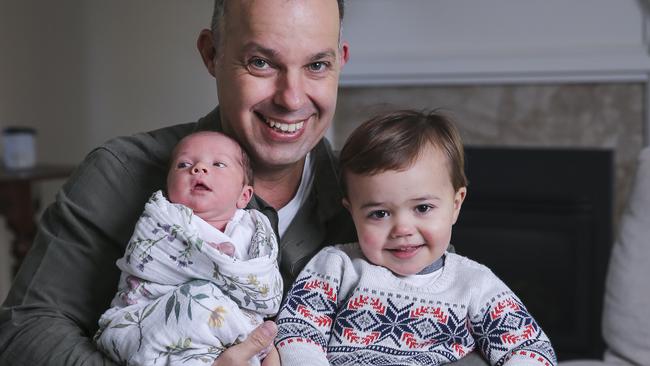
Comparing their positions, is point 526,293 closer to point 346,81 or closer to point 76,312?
point 346,81

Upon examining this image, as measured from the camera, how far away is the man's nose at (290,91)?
1401 mm

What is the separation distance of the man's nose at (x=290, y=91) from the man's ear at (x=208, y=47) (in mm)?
192

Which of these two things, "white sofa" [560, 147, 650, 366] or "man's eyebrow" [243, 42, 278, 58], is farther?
"white sofa" [560, 147, 650, 366]

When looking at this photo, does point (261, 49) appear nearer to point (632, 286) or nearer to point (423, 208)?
point (423, 208)

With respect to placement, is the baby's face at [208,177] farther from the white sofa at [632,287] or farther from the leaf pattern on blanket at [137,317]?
the white sofa at [632,287]

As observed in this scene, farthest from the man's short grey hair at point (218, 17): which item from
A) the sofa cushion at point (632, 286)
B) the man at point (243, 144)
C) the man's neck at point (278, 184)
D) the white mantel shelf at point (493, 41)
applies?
the white mantel shelf at point (493, 41)

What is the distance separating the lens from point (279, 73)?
1.43 meters

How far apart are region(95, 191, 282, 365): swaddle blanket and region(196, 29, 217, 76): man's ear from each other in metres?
0.41

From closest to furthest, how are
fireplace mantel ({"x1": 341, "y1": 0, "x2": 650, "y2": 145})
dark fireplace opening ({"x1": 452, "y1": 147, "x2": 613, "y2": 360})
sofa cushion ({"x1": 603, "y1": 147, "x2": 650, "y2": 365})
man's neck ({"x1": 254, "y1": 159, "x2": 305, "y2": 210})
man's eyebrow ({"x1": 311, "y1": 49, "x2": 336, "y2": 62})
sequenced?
man's eyebrow ({"x1": 311, "y1": 49, "x2": 336, "y2": 62}) < man's neck ({"x1": 254, "y1": 159, "x2": 305, "y2": 210}) < sofa cushion ({"x1": 603, "y1": 147, "x2": 650, "y2": 365}) < fireplace mantel ({"x1": 341, "y1": 0, "x2": 650, "y2": 145}) < dark fireplace opening ({"x1": 452, "y1": 147, "x2": 613, "y2": 360})

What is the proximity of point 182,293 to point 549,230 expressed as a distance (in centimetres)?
193

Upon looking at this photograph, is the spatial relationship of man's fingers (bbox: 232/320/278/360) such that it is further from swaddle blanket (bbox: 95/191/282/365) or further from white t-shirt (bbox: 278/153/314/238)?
white t-shirt (bbox: 278/153/314/238)

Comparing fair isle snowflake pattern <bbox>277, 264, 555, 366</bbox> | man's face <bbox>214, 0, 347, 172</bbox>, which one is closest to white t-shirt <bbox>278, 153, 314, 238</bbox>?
man's face <bbox>214, 0, 347, 172</bbox>

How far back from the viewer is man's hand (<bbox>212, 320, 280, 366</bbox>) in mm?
1189

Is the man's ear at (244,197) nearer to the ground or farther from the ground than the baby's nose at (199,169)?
nearer to the ground
